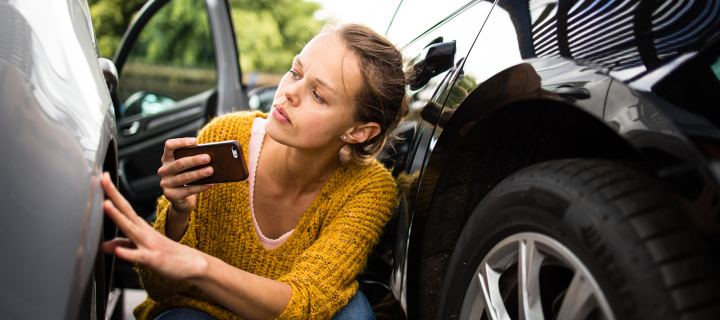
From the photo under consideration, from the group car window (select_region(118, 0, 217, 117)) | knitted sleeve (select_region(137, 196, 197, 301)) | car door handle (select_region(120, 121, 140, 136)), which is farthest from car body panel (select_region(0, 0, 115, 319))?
car window (select_region(118, 0, 217, 117))

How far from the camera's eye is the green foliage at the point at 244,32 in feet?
44.3

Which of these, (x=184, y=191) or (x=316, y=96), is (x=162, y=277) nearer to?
(x=184, y=191)

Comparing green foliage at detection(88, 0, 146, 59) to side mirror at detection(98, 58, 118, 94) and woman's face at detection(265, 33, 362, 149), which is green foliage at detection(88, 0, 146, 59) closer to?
side mirror at detection(98, 58, 118, 94)

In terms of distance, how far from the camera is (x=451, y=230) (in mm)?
1375

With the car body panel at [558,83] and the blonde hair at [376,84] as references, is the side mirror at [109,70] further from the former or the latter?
the car body panel at [558,83]

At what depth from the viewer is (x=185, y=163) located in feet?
4.02

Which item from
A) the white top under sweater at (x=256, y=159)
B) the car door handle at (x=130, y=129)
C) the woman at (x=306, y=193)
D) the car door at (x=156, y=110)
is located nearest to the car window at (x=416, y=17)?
the woman at (x=306, y=193)

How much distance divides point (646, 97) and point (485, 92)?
41 centimetres

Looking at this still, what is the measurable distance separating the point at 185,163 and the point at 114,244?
0.27m

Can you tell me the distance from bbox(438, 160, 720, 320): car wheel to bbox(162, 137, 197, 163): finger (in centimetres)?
71

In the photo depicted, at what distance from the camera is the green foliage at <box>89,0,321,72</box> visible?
13506mm

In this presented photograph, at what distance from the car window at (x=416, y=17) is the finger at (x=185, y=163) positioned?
769mm

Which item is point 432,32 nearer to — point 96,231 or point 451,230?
point 451,230

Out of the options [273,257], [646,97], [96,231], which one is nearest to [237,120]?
[273,257]
